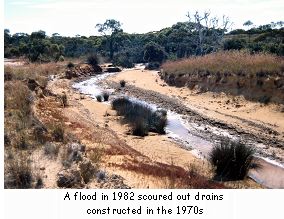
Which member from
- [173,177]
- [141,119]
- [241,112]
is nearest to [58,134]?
[173,177]

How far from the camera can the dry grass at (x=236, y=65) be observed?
22.1 m

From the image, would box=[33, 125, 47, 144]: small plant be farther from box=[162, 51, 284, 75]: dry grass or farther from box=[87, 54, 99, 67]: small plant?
box=[87, 54, 99, 67]: small plant

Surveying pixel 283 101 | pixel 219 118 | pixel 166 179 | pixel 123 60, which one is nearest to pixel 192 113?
pixel 219 118

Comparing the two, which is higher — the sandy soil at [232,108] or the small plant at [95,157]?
the small plant at [95,157]

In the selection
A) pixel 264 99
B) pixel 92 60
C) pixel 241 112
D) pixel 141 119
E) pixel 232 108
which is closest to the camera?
pixel 141 119

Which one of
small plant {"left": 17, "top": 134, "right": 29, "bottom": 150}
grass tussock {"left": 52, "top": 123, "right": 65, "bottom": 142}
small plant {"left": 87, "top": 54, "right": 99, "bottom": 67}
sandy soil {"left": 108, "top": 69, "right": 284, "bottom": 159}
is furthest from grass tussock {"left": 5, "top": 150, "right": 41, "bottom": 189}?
small plant {"left": 87, "top": 54, "right": 99, "bottom": 67}

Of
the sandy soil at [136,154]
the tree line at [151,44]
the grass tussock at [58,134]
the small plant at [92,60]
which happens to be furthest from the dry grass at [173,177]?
the small plant at [92,60]

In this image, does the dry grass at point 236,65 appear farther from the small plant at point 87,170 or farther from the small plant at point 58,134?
the small plant at point 87,170

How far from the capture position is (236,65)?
2481 centimetres

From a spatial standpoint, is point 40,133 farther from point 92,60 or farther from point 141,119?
point 92,60

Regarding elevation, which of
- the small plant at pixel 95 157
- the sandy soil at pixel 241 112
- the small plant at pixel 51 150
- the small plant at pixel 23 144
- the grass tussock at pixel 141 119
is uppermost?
the small plant at pixel 23 144

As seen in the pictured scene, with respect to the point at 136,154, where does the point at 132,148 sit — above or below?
below

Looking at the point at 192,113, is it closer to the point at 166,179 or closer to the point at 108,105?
the point at 108,105

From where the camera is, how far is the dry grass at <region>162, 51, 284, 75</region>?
22.1 metres
